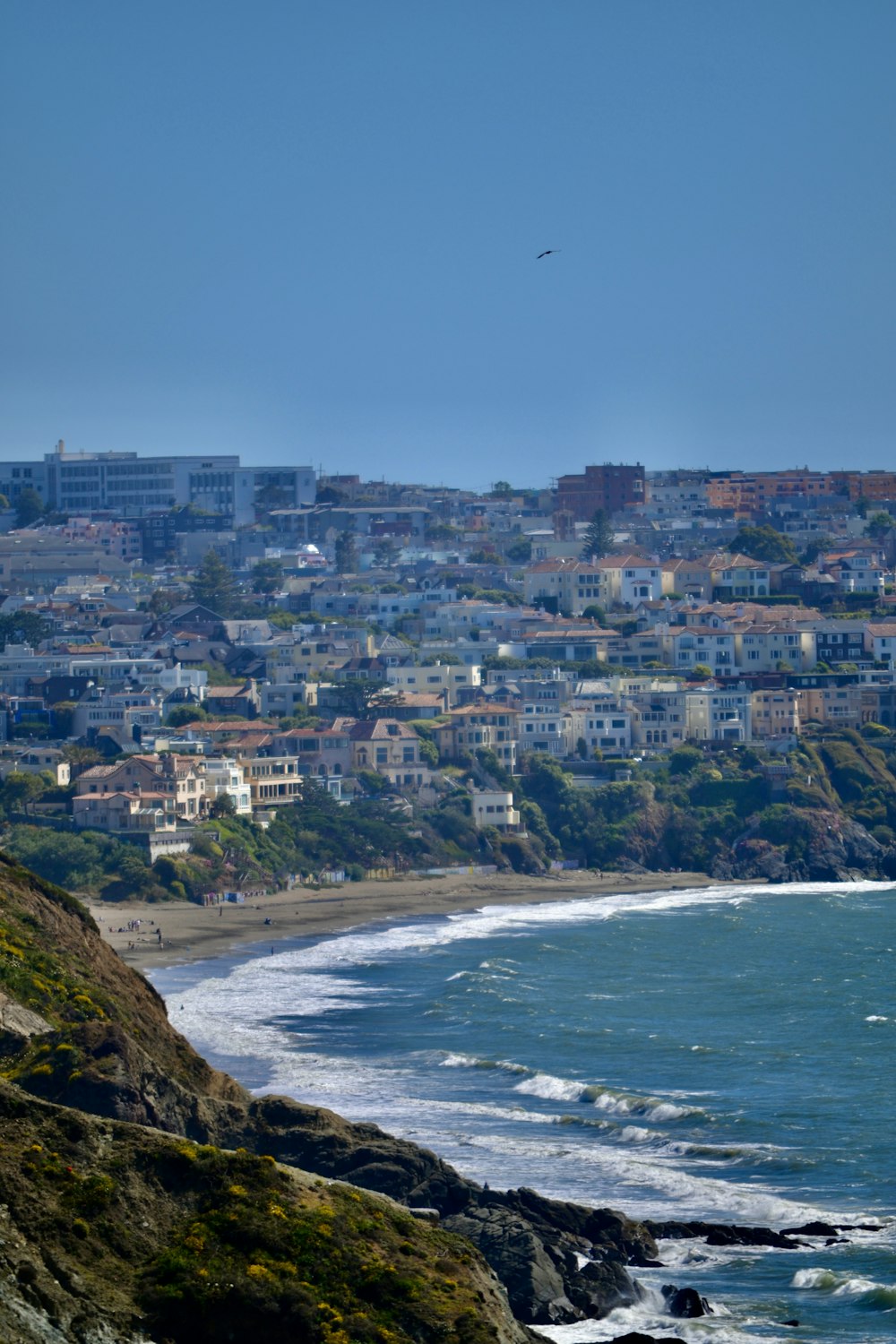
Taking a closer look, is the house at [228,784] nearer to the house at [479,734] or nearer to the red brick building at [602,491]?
the house at [479,734]

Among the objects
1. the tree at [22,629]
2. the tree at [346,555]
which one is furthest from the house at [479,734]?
the tree at [346,555]

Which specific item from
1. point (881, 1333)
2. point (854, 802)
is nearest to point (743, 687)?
point (854, 802)

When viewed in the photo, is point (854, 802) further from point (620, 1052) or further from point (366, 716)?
point (620, 1052)

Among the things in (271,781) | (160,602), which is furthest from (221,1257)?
(160,602)

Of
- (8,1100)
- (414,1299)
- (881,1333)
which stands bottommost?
(881,1333)

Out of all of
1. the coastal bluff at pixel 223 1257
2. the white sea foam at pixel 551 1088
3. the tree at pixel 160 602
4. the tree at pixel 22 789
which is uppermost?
the tree at pixel 160 602

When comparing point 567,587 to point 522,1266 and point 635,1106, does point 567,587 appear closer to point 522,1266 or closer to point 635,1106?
point 635,1106

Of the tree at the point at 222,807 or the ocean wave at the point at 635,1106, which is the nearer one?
the ocean wave at the point at 635,1106
